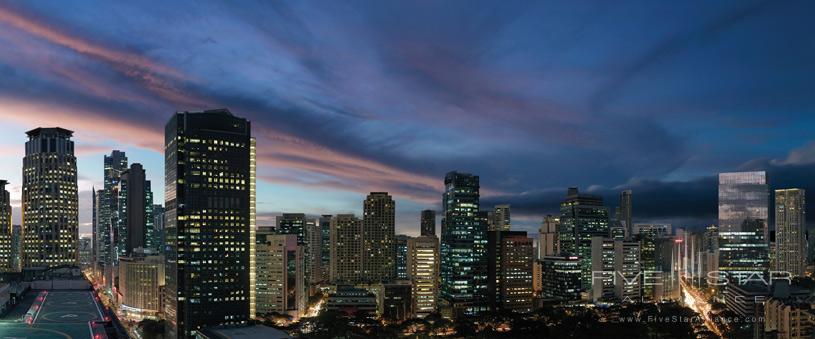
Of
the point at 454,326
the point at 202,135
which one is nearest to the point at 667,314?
the point at 454,326

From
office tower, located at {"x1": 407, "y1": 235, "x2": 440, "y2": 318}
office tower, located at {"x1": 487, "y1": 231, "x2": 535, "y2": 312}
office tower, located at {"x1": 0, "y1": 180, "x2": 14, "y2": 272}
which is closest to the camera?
office tower, located at {"x1": 407, "y1": 235, "x2": 440, "y2": 318}

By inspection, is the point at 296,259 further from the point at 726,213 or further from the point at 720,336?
the point at 726,213

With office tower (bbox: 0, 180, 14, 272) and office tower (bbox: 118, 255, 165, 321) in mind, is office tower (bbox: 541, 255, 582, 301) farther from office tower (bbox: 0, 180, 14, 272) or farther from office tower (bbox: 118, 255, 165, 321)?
office tower (bbox: 0, 180, 14, 272)

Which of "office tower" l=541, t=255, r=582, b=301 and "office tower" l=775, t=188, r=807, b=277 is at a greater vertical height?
"office tower" l=775, t=188, r=807, b=277

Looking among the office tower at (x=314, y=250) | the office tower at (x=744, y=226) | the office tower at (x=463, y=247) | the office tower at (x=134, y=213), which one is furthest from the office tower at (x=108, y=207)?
the office tower at (x=744, y=226)

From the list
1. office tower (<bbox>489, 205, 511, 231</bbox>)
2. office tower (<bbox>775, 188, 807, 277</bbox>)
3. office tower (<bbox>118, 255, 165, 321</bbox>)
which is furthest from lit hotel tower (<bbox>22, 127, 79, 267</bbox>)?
office tower (<bbox>775, 188, 807, 277</bbox>)

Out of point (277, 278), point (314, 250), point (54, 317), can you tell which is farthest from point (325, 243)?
point (54, 317)
